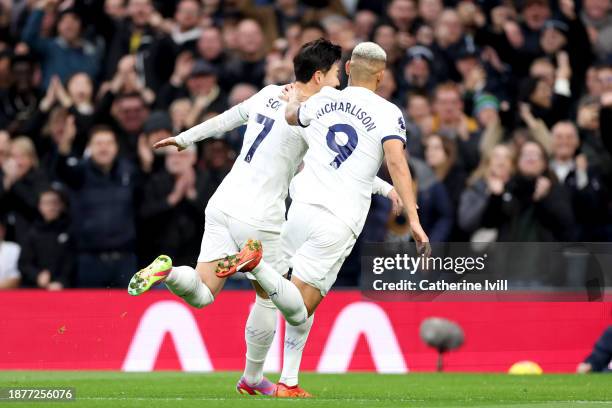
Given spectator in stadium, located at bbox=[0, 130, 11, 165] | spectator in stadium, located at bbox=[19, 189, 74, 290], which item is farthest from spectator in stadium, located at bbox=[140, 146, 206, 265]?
spectator in stadium, located at bbox=[0, 130, 11, 165]

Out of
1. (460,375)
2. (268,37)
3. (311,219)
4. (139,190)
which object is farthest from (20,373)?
(268,37)

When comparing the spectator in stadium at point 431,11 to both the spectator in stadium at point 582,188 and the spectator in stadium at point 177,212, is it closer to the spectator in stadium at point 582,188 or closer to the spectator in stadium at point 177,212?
the spectator in stadium at point 582,188

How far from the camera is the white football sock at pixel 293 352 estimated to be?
11.1 m

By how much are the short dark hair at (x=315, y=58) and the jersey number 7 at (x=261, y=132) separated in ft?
1.35

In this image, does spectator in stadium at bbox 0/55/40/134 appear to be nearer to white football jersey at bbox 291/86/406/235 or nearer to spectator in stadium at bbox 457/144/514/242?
→ spectator in stadium at bbox 457/144/514/242

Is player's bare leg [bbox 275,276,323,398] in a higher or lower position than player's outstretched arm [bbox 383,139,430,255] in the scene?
lower

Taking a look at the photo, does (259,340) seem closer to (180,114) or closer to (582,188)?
(582,188)

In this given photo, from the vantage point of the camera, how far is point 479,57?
19594 millimetres

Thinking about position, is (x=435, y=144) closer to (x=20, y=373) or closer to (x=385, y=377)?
(x=385, y=377)

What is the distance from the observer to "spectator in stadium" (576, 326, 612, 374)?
15.0m

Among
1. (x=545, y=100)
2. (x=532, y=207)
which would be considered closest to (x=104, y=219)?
(x=532, y=207)

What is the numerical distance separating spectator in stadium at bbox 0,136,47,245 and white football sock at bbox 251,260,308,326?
26.0 ft

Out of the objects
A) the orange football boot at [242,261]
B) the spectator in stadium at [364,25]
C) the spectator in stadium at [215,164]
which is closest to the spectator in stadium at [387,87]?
the spectator in stadium at [364,25]

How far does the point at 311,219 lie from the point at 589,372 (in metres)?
5.41
